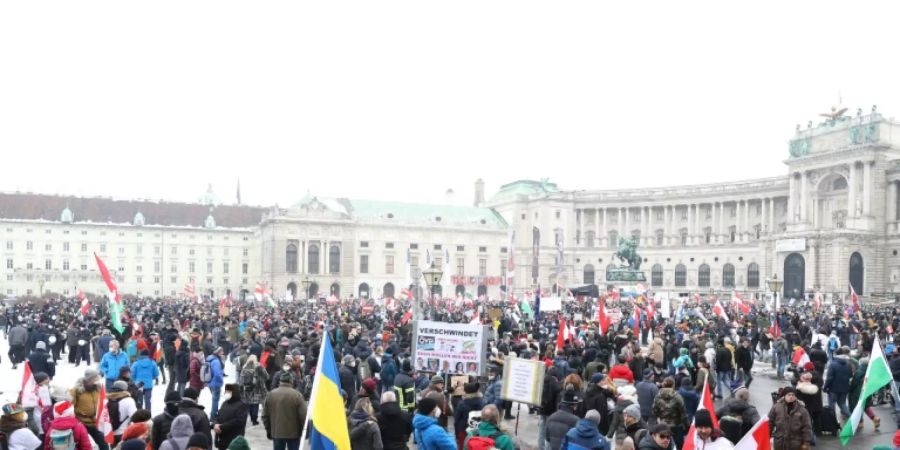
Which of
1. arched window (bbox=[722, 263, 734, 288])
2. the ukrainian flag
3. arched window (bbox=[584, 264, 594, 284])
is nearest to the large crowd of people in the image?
the ukrainian flag

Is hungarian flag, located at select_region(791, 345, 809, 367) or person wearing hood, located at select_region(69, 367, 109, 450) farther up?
person wearing hood, located at select_region(69, 367, 109, 450)

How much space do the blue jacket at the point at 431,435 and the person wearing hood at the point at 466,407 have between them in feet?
7.14

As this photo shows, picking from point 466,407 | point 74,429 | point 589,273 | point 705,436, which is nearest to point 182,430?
point 74,429

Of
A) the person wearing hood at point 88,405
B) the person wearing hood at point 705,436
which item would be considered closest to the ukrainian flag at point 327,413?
the person wearing hood at point 705,436

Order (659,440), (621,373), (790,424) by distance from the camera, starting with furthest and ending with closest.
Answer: (621,373) < (790,424) < (659,440)

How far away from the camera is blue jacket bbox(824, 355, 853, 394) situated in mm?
15422

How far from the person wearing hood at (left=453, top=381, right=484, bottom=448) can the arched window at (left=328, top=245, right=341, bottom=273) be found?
8375cm

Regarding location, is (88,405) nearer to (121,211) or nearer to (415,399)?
(415,399)

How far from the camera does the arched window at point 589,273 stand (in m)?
103

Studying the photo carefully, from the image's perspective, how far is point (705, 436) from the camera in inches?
338

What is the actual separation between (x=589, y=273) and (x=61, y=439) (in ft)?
317

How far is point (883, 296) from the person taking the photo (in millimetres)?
67688

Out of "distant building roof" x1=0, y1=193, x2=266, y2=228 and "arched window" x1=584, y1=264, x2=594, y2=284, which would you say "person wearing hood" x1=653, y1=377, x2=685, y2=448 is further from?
"distant building roof" x1=0, y1=193, x2=266, y2=228

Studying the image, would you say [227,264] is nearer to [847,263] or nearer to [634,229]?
[634,229]
